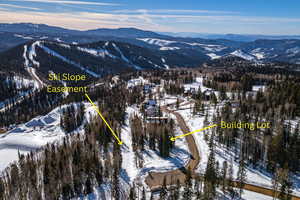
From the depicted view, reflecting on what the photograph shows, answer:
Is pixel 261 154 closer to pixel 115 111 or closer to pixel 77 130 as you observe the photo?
pixel 115 111

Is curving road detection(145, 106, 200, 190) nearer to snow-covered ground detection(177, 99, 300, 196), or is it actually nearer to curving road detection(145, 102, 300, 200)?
curving road detection(145, 102, 300, 200)

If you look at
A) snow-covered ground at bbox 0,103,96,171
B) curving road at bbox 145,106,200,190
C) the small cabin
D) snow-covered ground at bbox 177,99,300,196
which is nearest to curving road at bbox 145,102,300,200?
curving road at bbox 145,106,200,190

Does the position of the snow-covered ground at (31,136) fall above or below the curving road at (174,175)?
below

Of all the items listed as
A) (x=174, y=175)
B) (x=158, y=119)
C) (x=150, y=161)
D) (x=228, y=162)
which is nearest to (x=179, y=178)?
(x=174, y=175)

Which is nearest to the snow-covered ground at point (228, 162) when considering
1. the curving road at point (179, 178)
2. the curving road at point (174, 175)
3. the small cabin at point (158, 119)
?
the curving road at point (179, 178)

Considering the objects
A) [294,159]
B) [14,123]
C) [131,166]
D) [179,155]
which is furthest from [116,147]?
[14,123]

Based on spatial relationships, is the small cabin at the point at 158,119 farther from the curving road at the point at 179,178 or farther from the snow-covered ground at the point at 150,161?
the curving road at the point at 179,178

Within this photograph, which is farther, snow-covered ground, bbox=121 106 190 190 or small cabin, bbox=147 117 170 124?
small cabin, bbox=147 117 170 124

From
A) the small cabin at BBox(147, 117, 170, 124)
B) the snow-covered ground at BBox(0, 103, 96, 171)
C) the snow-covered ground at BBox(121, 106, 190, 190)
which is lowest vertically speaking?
the snow-covered ground at BBox(0, 103, 96, 171)
